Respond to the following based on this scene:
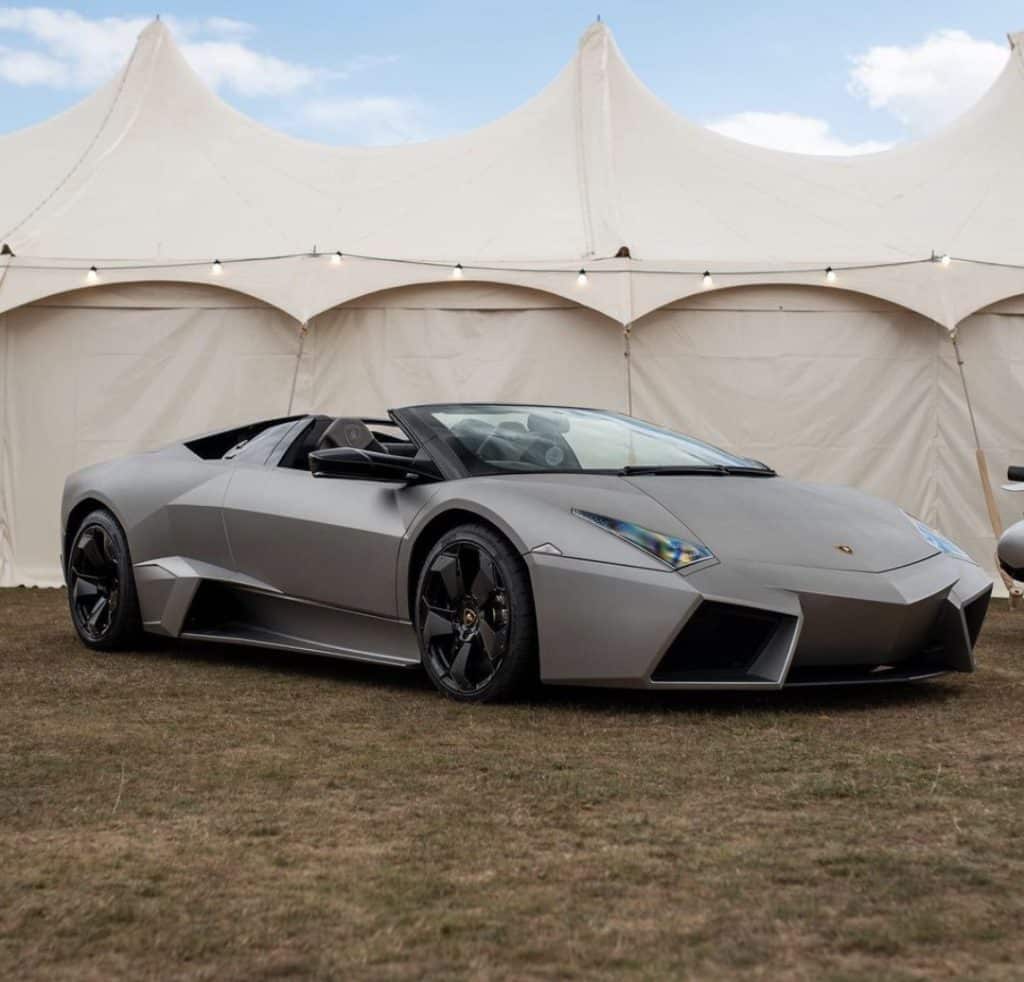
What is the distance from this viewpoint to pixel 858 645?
520 cm

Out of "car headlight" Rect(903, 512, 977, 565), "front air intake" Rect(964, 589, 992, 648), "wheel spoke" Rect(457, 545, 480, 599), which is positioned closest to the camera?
"wheel spoke" Rect(457, 545, 480, 599)

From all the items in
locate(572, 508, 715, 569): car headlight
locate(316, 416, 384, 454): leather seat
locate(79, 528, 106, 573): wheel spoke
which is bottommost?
locate(79, 528, 106, 573): wheel spoke

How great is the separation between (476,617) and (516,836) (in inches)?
80.6

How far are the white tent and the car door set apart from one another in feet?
18.3

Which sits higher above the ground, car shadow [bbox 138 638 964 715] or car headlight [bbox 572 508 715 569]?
car headlight [bbox 572 508 715 569]

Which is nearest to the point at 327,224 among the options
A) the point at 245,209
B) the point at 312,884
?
the point at 245,209

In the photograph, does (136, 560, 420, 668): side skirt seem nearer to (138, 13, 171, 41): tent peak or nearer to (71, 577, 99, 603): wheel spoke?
(71, 577, 99, 603): wheel spoke

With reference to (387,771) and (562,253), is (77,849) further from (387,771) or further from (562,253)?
(562,253)

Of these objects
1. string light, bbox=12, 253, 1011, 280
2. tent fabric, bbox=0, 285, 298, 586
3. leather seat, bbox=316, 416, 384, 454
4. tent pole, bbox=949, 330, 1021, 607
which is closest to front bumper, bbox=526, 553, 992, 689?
leather seat, bbox=316, 416, 384, 454

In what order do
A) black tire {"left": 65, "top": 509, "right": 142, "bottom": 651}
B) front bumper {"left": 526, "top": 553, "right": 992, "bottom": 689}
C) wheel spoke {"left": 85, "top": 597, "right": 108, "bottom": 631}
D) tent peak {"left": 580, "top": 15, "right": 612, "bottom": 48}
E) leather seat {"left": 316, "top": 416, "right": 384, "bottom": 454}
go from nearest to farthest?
front bumper {"left": 526, "top": 553, "right": 992, "bottom": 689}, leather seat {"left": 316, "top": 416, "right": 384, "bottom": 454}, black tire {"left": 65, "top": 509, "right": 142, "bottom": 651}, wheel spoke {"left": 85, "top": 597, "right": 108, "bottom": 631}, tent peak {"left": 580, "top": 15, "right": 612, "bottom": 48}

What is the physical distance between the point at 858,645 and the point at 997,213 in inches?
350

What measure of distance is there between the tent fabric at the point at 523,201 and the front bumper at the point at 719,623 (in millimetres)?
6799

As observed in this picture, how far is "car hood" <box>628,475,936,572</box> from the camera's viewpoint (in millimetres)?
5238

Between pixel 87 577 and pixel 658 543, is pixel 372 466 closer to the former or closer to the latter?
pixel 658 543
